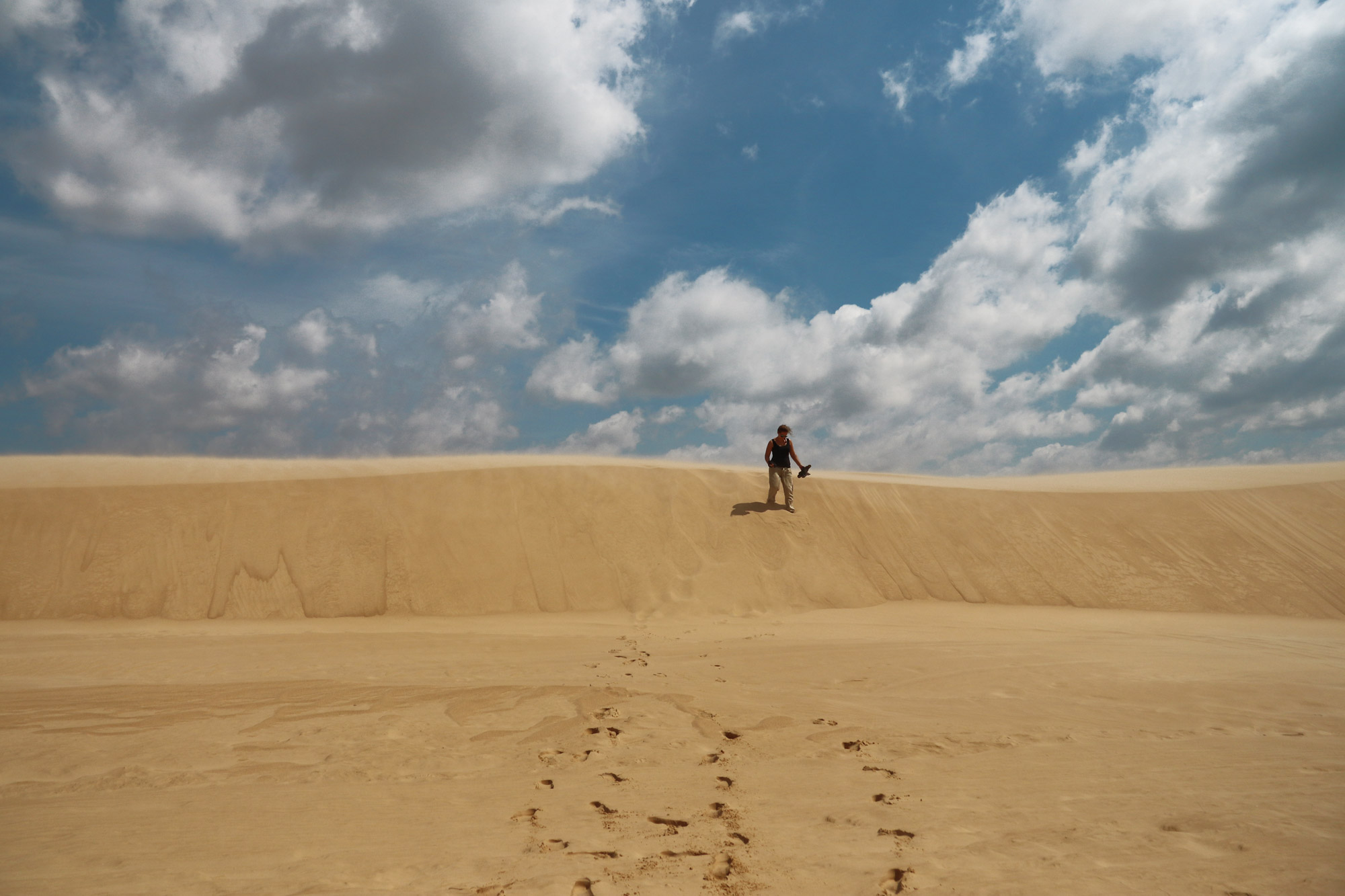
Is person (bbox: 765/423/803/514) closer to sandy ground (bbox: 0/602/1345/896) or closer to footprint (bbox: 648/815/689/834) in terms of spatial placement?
sandy ground (bbox: 0/602/1345/896)

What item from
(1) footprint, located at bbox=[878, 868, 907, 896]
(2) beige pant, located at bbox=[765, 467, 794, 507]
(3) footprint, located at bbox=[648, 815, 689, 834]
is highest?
(2) beige pant, located at bbox=[765, 467, 794, 507]

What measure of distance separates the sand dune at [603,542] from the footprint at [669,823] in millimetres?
6054

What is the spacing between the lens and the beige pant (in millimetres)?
11383

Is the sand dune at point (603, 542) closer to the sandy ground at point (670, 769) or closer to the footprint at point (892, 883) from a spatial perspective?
the sandy ground at point (670, 769)

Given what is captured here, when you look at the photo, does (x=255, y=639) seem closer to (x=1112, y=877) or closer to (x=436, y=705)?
(x=436, y=705)

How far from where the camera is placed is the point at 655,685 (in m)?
5.34

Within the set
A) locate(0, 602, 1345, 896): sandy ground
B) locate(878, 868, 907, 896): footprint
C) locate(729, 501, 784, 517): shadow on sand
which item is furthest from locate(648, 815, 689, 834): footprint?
locate(729, 501, 784, 517): shadow on sand

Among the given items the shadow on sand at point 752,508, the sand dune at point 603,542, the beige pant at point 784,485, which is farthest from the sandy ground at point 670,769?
the beige pant at point 784,485

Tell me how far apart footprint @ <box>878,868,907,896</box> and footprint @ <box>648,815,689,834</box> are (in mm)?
886

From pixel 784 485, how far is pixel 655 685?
21.4 ft

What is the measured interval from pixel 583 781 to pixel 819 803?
1.20 m

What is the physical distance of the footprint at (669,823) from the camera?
117 inches

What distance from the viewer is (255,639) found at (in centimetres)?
714

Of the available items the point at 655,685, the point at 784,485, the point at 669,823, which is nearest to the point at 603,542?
the point at 784,485
